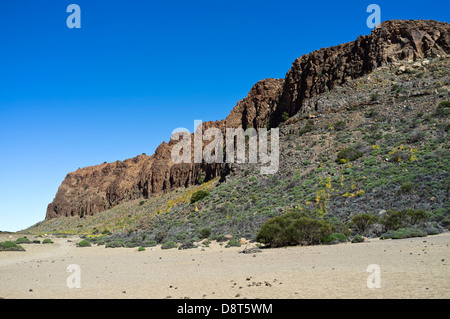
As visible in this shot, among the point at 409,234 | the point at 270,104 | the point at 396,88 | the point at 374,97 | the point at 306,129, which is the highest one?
the point at 270,104

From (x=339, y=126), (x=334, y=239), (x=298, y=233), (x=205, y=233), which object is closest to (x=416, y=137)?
(x=339, y=126)

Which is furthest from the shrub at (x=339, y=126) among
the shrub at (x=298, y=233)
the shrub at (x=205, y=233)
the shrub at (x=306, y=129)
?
the shrub at (x=298, y=233)

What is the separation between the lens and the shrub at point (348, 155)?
32188 millimetres

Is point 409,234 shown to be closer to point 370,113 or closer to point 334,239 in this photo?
point 334,239

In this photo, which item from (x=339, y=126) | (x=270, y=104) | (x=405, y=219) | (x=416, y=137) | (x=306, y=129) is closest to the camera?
(x=405, y=219)

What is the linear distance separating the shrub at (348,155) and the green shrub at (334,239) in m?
17.2

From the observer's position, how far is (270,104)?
233 ft

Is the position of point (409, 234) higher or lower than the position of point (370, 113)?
lower

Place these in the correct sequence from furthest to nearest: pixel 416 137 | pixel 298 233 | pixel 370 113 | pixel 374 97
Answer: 1. pixel 374 97
2. pixel 370 113
3. pixel 416 137
4. pixel 298 233

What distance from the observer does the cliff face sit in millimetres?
46812

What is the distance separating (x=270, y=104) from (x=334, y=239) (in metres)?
57.0

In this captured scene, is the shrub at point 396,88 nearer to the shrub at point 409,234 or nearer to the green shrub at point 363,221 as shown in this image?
the green shrub at point 363,221

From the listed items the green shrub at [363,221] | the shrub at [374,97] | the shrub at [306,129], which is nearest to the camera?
the green shrub at [363,221]
